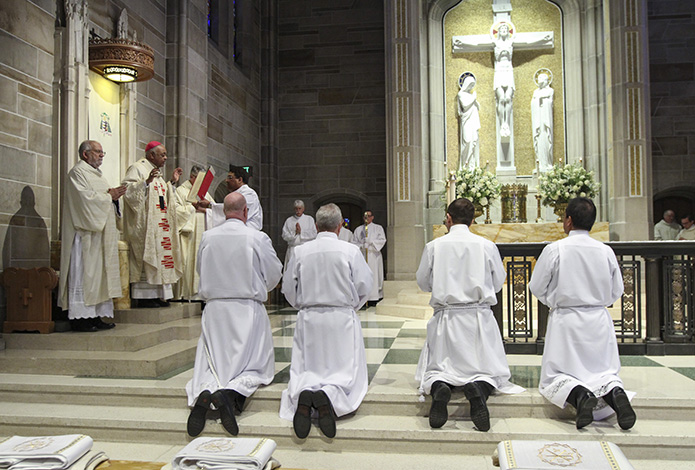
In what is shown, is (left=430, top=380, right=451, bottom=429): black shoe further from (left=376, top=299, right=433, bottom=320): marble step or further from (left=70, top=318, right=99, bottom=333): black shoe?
(left=376, top=299, right=433, bottom=320): marble step

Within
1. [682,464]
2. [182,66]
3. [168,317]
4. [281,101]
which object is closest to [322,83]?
[281,101]

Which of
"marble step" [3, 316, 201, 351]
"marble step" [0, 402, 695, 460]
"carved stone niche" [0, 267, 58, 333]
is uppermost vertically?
"carved stone niche" [0, 267, 58, 333]

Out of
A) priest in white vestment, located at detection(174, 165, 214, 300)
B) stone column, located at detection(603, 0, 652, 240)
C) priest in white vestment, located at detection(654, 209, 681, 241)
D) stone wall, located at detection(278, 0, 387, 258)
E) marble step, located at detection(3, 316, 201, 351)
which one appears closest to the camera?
marble step, located at detection(3, 316, 201, 351)

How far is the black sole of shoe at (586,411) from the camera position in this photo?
3.86m

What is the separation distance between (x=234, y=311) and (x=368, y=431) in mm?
1267

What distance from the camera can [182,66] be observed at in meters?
9.94

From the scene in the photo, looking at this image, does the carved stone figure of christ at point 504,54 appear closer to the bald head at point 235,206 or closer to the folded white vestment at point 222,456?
the bald head at point 235,206

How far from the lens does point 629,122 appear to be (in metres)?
11.1

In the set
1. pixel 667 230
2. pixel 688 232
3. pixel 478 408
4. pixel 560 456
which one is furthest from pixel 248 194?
pixel 667 230

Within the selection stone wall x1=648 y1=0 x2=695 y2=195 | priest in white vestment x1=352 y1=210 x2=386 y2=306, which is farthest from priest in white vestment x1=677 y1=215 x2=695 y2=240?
priest in white vestment x1=352 y1=210 x2=386 y2=306

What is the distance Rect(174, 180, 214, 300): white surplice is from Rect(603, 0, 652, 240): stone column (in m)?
7.33

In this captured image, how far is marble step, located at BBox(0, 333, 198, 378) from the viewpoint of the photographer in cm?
507

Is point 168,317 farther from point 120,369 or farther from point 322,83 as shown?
point 322,83

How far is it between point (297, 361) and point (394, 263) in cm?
702
